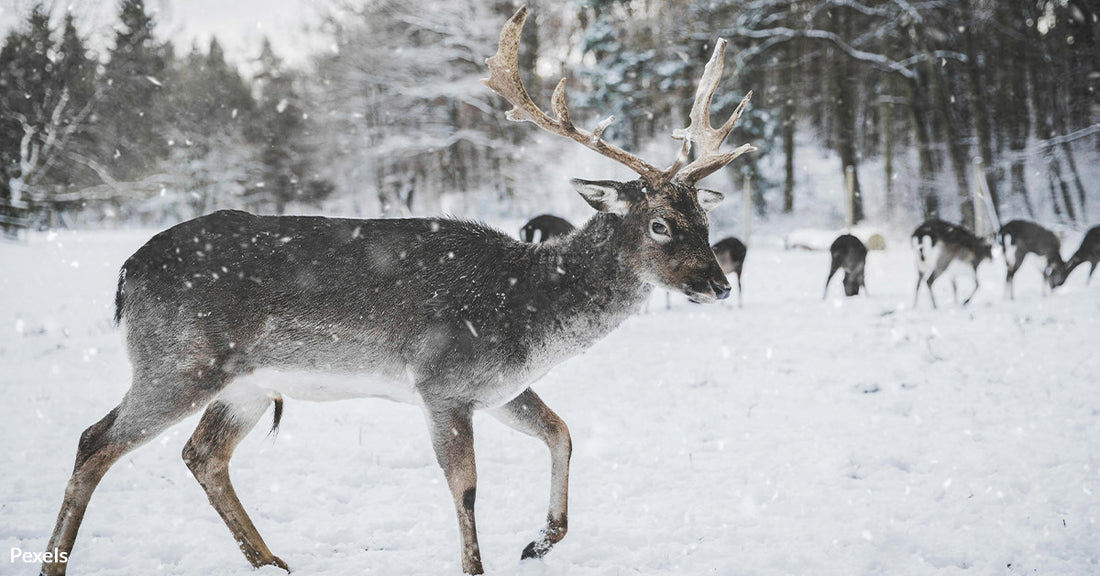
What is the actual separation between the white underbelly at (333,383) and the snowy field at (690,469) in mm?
822

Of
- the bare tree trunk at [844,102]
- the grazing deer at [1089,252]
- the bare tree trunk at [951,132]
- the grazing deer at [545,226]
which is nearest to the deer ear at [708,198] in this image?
the grazing deer at [545,226]

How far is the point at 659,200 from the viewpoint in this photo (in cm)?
348

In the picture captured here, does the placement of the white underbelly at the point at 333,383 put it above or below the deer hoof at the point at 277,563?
above

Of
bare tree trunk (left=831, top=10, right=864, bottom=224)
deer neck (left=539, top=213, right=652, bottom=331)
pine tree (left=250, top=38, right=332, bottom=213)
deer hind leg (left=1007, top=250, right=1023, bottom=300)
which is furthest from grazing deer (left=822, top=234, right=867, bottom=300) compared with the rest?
pine tree (left=250, top=38, right=332, bottom=213)

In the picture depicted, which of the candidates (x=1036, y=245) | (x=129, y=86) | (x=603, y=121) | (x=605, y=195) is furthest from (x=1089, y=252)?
(x=129, y=86)

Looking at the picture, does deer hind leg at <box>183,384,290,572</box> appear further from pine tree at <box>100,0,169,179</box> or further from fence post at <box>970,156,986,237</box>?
fence post at <box>970,156,986,237</box>

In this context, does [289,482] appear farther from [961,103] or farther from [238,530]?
[961,103]

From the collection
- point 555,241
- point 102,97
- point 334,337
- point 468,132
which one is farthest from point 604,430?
point 468,132

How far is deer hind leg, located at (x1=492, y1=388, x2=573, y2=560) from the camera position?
349 centimetres

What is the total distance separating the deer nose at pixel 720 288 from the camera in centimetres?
315

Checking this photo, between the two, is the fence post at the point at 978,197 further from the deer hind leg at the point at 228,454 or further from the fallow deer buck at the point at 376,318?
the deer hind leg at the point at 228,454

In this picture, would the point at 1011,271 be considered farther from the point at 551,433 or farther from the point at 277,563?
the point at 277,563

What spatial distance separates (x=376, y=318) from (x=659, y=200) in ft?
4.99

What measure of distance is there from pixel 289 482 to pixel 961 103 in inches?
990
